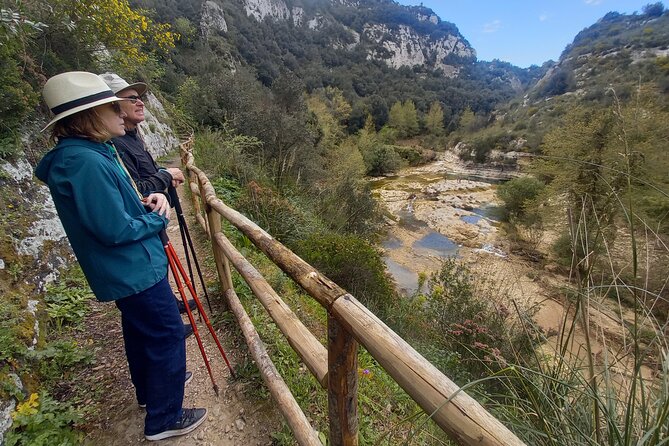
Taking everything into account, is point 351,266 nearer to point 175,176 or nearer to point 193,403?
point 193,403

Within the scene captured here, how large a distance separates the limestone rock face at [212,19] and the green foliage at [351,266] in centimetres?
4060

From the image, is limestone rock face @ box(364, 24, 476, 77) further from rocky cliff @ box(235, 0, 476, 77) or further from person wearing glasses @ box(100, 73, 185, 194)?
person wearing glasses @ box(100, 73, 185, 194)

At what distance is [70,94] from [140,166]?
3.62 feet

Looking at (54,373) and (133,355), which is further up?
(133,355)

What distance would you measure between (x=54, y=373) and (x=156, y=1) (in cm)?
4304

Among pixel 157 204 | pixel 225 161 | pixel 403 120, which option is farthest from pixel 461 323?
pixel 403 120

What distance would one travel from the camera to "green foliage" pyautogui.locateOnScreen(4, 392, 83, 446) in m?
1.71

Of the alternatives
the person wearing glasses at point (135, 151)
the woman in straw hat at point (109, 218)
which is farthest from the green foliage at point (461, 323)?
the person wearing glasses at point (135, 151)

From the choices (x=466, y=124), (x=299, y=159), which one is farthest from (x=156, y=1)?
(x=466, y=124)

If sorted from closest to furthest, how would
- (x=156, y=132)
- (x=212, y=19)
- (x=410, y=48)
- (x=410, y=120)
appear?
(x=156, y=132), (x=212, y=19), (x=410, y=120), (x=410, y=48)

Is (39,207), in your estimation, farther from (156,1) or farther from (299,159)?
(156,1)

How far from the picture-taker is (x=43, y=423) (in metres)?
1.85

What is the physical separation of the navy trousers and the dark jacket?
79cm

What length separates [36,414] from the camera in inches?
72.7
